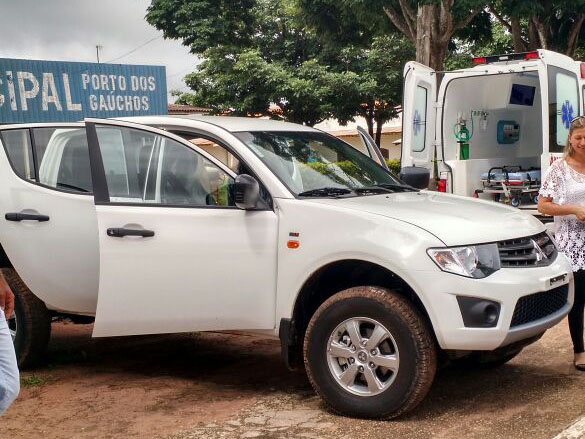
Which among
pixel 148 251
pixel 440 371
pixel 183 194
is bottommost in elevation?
pixel 440 371

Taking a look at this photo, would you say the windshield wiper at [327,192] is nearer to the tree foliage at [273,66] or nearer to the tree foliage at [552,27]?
the tree foliage at [552,27]

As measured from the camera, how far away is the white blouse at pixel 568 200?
539 cm

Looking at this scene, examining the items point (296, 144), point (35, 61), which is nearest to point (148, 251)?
point (296, 144)

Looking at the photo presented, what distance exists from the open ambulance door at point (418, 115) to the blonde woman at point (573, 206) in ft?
15.0

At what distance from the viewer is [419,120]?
10461 mm

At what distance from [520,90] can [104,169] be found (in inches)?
296

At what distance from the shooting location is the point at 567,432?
423 cm

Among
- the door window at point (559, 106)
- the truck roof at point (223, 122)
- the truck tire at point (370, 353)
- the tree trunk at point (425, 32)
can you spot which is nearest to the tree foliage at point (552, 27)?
the tree trunk at point (425, 32)

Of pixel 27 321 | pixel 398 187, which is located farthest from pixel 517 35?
pixel 27 321

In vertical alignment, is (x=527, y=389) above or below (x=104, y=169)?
below

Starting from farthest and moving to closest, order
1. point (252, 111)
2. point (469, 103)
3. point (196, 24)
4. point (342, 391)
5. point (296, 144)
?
point (252, 111), point (196, 24), point (469, 103), point (296, 144), point (342, 391)

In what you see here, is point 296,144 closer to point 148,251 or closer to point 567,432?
point 148,251

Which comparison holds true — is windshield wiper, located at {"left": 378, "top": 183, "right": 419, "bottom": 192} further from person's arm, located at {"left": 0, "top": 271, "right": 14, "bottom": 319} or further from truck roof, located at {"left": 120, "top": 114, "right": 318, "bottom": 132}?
person's arm, located at {"left": 0, "top": 271, "right": 14, "bottom": 319}

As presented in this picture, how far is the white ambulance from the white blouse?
4.12 metres
